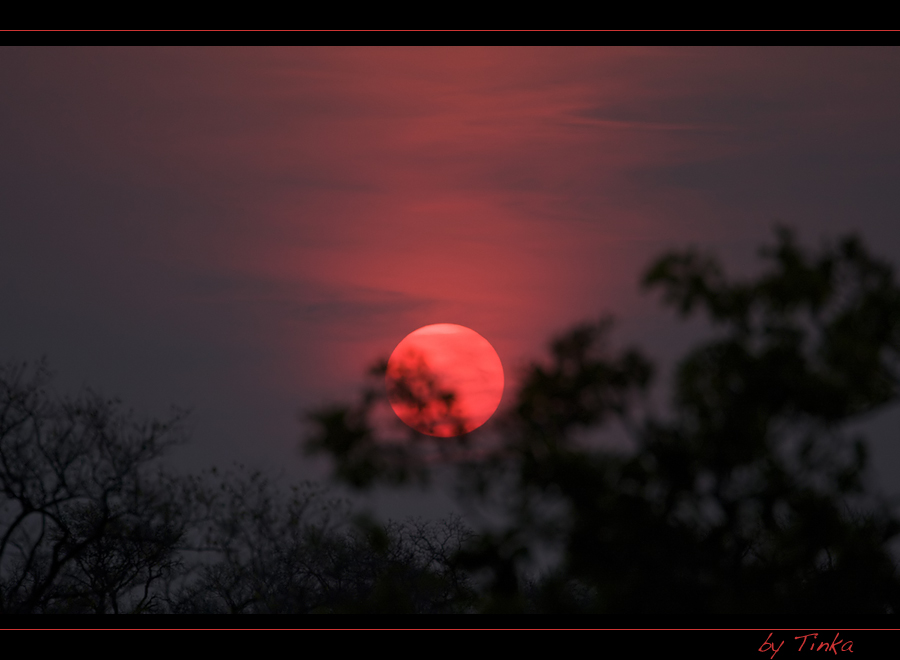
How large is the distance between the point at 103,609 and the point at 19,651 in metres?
8.64

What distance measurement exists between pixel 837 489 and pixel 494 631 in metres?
5.79

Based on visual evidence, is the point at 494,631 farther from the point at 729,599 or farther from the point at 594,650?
the point at 729,599

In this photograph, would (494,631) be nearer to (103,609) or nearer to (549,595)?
(549,595)

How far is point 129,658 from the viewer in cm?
886

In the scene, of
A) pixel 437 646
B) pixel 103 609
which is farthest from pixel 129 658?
pixel 103 609

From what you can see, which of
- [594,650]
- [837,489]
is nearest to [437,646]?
[594,650]

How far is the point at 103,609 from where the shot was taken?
16.8 metres
